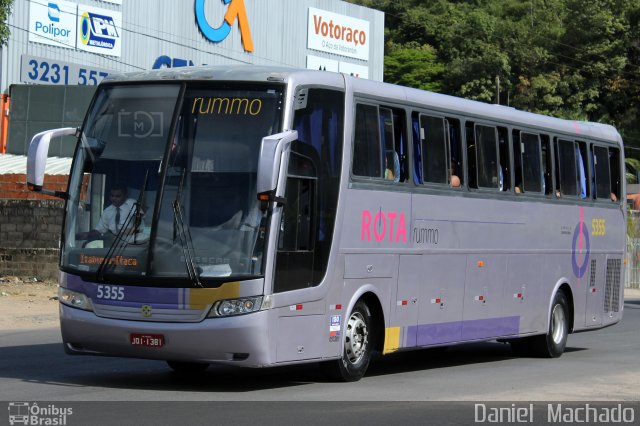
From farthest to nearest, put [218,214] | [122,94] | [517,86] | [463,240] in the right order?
1. [517,86]
2. [463,240]
3. [122,94]
4. [218,214]

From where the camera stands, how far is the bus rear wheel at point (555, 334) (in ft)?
60.2

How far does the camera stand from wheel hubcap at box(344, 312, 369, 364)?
13484 mm

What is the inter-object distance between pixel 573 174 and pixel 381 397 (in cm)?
799

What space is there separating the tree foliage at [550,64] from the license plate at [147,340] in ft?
193

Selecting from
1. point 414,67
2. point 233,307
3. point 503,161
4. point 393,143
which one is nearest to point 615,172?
point 503,161

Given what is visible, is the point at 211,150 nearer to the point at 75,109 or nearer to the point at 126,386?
the point at 126,386

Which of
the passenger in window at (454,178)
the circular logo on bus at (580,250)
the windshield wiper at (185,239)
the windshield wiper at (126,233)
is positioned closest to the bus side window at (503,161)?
the passenger in window at (454,178)

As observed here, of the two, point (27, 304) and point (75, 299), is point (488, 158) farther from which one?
point (27, 304)

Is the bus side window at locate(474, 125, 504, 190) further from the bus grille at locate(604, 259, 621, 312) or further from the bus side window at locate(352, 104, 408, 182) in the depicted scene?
the bus grille at locate(604, 259, 621, 312)

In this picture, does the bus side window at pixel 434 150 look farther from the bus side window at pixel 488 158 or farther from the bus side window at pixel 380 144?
the bus side window at pixel 488 158

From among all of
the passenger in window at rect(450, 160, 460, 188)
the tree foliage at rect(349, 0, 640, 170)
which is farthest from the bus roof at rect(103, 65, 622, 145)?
the tree foliage at rect(349, 0, 640, 170)

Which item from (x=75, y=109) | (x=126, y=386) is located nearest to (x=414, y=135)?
(x=126, y=386)

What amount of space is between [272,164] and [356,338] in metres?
3.00

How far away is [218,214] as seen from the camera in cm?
1203
